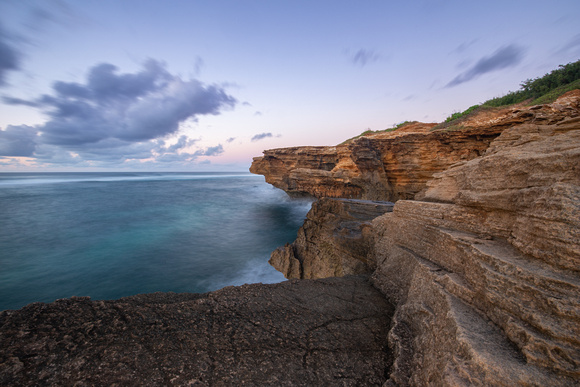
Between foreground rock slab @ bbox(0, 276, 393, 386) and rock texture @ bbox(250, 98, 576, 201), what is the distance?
8756 mm

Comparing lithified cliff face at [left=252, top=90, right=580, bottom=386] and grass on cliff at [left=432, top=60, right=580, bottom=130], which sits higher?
grass on cliff at [left=432, top=60, right=580, bottom=130]

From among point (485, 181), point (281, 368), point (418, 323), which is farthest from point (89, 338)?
point (485, 181)

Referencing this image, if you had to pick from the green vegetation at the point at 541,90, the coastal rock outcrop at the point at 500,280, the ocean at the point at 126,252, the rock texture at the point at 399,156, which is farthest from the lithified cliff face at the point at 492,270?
the green vegetation at the point at 541,90

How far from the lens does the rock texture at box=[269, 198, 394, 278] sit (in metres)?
6.89

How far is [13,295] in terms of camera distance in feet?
31.0

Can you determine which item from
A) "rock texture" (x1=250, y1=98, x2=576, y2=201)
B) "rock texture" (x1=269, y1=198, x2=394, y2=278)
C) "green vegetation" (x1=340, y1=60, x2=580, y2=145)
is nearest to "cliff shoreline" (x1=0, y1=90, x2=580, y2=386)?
"rock texture" (x1=269, y1=198, x2=394, y2=278)

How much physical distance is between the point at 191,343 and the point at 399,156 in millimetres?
13658

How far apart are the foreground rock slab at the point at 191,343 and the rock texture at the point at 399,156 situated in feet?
28.7

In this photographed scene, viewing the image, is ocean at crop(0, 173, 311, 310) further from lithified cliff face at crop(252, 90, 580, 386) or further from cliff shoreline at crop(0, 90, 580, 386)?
lithified cliff face at crop(252, 90, 580, 386)

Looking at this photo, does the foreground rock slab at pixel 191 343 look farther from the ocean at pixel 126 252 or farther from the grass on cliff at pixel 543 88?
the grass on cliff at pixel 543 88

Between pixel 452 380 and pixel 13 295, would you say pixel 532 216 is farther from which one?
pixel 13 295

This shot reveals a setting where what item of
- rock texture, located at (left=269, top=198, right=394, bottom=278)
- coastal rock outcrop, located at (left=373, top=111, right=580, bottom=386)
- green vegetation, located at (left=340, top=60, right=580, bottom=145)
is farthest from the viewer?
green vegetation, located at (left=340, top=60, right=580, bottom=145)

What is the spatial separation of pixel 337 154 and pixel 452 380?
19012 millimetres

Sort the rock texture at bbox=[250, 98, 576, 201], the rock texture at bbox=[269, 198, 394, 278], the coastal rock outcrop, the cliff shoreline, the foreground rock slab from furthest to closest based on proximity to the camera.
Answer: the rock texture at bbox=[250, 98, 576, 201], the rock texture at bbox=[269, 198, 394, 278], the foreground rock slab, the cliff shoreline, the coastal rock outcrop
